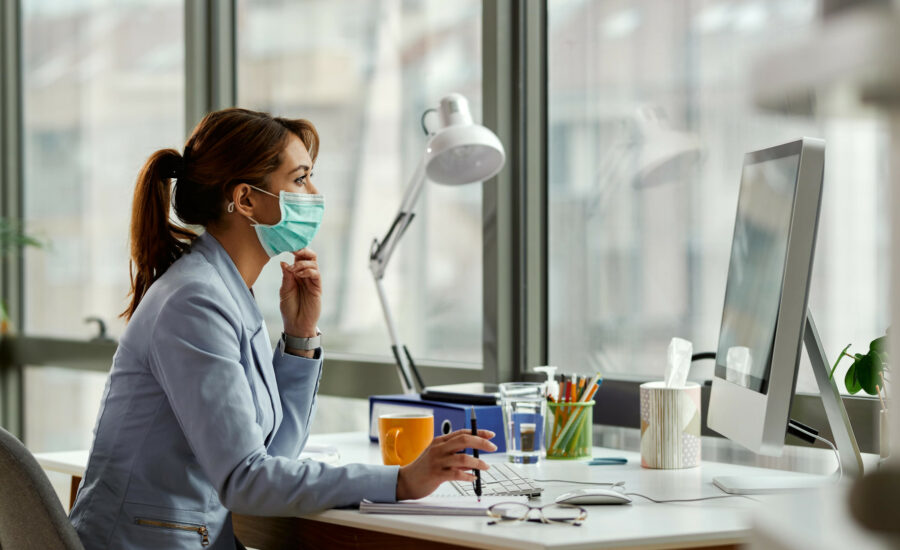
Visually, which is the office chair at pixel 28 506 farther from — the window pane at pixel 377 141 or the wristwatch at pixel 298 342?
the window pane at pixel 377 141

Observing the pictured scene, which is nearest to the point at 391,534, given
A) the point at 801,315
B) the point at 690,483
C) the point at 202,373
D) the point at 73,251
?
the point at 202,373

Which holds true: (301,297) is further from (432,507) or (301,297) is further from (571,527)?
(571,527)

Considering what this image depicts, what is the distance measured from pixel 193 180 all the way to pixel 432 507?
0.68 metres

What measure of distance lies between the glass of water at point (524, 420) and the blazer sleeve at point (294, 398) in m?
0.35

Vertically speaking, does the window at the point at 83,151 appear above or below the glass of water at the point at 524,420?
above

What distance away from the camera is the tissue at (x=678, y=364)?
171 cm

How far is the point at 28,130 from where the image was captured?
3.66 meters

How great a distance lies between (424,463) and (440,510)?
0.07 m

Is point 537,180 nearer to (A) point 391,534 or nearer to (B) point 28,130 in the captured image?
(A) point 391,534

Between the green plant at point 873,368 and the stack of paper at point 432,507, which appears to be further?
the green plant at point 873,368

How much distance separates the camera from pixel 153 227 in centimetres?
158

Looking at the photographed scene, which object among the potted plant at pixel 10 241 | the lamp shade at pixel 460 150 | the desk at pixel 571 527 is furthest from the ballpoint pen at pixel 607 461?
the potted plant at pixel 10 241

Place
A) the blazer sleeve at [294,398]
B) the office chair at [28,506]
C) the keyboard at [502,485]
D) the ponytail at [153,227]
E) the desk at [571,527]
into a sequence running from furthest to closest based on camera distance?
the blazer sleeve at [294,398] < the ponytail at [153,227] < the keyboard at [502,485] < the office chair at [28,506] < the desk at [571,527]

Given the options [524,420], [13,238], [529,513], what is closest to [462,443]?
[529,513]
